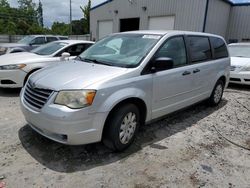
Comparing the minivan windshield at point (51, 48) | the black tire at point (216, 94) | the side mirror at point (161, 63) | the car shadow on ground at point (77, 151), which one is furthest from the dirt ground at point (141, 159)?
the minivan windshield at point (51, 48)

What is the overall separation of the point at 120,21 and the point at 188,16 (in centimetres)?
654

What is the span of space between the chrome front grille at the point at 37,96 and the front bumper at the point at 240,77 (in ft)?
22.6

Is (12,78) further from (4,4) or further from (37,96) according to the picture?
(4,4)

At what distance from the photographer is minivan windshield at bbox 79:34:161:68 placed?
353cm

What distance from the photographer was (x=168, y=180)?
285cm

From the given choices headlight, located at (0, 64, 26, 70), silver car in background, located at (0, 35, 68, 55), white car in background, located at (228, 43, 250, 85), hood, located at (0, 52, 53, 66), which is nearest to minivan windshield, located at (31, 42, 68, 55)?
hood, located at (0, 52, 53, 66)

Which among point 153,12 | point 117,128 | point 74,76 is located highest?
point 153,12

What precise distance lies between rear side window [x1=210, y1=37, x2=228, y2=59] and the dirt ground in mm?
1760

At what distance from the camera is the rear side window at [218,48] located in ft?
17.4

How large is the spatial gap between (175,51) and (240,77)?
4.81 m

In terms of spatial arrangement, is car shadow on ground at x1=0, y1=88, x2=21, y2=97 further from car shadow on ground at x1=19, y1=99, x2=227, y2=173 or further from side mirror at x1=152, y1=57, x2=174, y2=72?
side mirror at x1=152, y1=57, x2=174, y2=72

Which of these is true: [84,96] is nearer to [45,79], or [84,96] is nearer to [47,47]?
[45,79]

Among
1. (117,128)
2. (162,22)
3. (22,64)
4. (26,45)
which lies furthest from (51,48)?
(162,22)

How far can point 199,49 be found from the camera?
4.73 m
